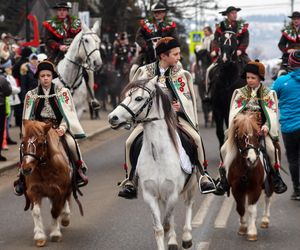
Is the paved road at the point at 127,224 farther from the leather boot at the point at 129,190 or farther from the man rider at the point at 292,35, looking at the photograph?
the man rider at the point at 292,35

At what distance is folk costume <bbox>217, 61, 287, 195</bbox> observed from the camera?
11117 millimetres

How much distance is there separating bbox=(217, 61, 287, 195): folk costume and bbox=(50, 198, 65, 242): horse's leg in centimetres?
209

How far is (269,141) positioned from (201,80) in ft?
53.5

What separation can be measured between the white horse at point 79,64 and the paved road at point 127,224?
236 centimetres

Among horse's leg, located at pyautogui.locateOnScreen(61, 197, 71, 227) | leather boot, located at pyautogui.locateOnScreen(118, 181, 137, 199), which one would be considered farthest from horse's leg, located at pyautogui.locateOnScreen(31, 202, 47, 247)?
leather boot, located at pyautogui.locateOnScreen(118, 181, 137, 199)

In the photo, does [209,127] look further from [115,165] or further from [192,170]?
[192,170]

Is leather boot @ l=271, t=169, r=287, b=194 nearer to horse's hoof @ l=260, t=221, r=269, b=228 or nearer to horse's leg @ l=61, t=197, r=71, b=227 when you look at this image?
horse's hoof @ l=260, t=221, r=269, b=228

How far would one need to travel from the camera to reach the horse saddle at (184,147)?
999 centimetres

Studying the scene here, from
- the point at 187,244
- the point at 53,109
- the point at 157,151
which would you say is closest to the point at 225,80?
the point at 53,109

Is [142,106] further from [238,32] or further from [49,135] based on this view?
[238,32]

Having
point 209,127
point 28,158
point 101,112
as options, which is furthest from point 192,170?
point 101,112

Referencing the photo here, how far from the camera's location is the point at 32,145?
10.1 metres

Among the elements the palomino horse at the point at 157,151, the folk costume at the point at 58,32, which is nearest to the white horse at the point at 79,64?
the folk costume at the point at 58,32

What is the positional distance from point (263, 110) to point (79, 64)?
6.57 metres
